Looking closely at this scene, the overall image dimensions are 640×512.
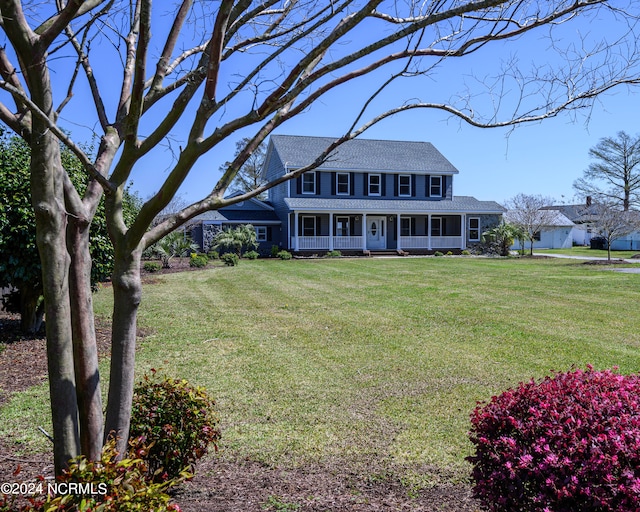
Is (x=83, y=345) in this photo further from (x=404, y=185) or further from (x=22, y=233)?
(x=404, y=185)

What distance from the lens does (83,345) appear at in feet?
9.16

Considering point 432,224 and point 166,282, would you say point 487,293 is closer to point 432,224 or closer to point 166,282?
point 166,282

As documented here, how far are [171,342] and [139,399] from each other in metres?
5.20

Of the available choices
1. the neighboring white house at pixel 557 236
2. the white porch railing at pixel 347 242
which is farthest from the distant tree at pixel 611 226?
the neighboring white house at pixel 557 236

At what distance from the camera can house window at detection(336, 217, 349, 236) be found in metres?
33.8

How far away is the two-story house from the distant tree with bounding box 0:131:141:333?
2213cm

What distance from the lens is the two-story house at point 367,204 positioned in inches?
1262

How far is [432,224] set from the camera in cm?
3538

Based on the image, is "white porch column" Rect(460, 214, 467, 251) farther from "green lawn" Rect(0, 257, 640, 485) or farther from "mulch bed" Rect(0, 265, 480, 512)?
"mulch bed" Rect(0, 265, 480, 512)

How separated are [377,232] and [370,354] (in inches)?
1075

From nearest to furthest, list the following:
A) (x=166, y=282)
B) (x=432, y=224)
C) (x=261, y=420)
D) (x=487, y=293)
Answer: (x=261, y=420)
(x=487, y=293)
(x=166, y=282)
(x=432, y=224)

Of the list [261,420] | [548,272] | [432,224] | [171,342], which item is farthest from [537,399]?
[432,224]

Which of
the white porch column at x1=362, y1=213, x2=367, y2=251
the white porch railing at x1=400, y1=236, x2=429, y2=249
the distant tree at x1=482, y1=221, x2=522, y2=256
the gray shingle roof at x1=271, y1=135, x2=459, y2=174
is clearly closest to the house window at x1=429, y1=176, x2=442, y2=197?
the gray shingle roof at x1=271, y1=135, x2=459, y2=174

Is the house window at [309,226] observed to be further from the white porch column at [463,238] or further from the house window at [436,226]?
the white porch column at [463,238]
